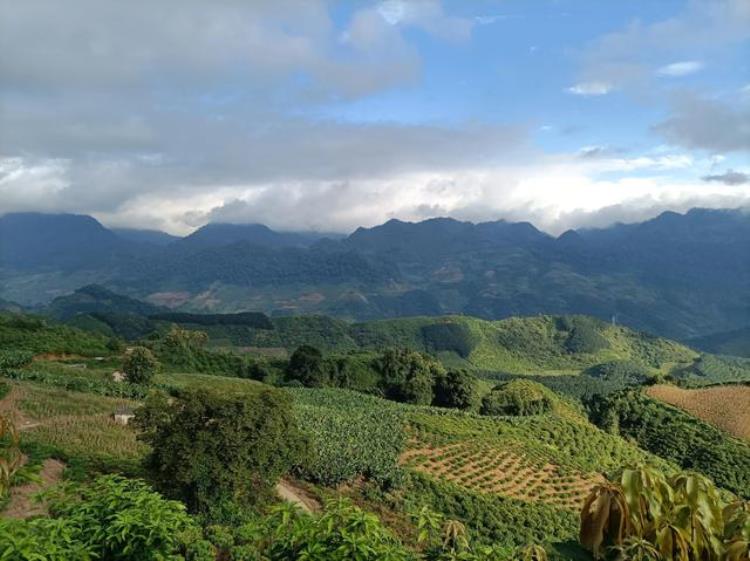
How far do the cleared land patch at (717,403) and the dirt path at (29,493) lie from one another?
7854 centimetres

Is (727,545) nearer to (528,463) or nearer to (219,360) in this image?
(528,463)

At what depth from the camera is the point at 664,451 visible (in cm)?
7431

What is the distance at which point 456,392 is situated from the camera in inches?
3701

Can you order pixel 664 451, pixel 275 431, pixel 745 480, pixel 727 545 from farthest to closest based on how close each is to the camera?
pixel 664 451 < pixel 745 480 < pixel 275 431 < pixel 727 545

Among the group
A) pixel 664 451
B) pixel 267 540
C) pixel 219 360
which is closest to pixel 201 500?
pixel 267 540

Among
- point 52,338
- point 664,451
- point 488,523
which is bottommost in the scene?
point 664,451

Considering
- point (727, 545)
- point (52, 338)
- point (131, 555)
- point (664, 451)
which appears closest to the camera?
point (131, 555)

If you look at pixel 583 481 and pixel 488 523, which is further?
pixel 583 481

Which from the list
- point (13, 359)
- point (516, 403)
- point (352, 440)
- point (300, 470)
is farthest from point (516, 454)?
point (13, 359)

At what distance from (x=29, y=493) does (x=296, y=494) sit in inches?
581

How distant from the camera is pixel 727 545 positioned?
1216 centimetres

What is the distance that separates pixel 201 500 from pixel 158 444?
3000 millimetres

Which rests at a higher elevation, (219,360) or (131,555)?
(131,555)

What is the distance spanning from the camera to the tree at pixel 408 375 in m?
91.1
